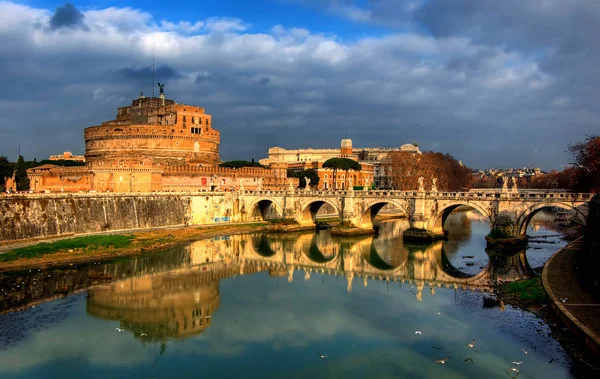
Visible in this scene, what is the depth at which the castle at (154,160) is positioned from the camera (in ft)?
172

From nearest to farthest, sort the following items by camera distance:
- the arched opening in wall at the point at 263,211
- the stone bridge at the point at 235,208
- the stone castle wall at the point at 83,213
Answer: the stone castle wall at the point at 83,213 < the stone bridge at the point at 235,208 < the arched opening in wall at the point at 263,211

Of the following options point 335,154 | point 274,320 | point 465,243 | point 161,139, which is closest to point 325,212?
point 161,139

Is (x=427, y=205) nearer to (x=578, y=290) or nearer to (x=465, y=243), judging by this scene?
(x=465, y=243)

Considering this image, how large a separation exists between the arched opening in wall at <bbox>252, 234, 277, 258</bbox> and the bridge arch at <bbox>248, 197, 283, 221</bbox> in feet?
22.7

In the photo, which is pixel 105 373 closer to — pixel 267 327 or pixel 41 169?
pixel 267 327

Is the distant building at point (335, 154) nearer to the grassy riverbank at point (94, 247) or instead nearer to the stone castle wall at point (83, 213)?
the stone castle wall at point (83, 213)

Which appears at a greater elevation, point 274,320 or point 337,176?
point 337,176

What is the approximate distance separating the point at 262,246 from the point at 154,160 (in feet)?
86.3

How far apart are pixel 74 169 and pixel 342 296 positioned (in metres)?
38.4

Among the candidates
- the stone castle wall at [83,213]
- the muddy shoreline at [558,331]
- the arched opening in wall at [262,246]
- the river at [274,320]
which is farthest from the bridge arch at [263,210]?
the muddy shoreline at [558,331]

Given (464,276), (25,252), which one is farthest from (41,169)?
(464,276)

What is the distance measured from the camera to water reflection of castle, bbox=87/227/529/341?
79.1ft

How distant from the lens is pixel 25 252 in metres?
31.7

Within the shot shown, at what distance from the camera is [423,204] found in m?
43.5
